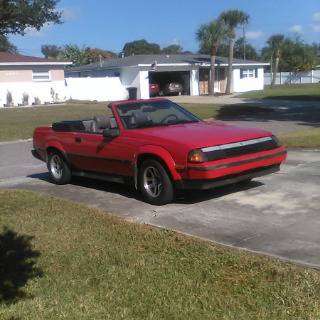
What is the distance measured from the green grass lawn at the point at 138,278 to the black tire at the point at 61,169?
2.93m

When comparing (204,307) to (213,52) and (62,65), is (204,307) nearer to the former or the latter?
(62,65)

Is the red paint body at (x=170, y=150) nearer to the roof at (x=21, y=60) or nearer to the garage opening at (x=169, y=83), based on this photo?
the roof at (x=21, y=60)

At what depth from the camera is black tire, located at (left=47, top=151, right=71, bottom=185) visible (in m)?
9.83

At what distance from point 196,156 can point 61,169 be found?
3454 mm

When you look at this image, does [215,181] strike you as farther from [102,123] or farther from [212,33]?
[212,33]

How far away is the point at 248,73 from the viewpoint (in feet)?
182

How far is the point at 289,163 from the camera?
1030 cm

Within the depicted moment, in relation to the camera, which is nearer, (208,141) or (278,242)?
(278,242)

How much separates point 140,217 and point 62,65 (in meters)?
39.8

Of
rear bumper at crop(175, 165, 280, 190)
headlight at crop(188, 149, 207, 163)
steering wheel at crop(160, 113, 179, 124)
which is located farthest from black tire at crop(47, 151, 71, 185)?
headlight at crop(188, 149, 207, 163)

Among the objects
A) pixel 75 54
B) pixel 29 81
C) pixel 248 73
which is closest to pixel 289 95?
pixel 248 73

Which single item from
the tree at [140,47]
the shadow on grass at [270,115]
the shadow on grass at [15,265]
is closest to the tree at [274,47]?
the tree at [140,47]

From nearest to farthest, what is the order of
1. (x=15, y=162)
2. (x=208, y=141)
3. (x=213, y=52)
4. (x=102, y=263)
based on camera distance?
(x=102, y=263) → (x=208, y=141) → (x=15, y=162) → (x=213, y=52)

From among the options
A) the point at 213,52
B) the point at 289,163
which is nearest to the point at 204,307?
the point at 289,163
